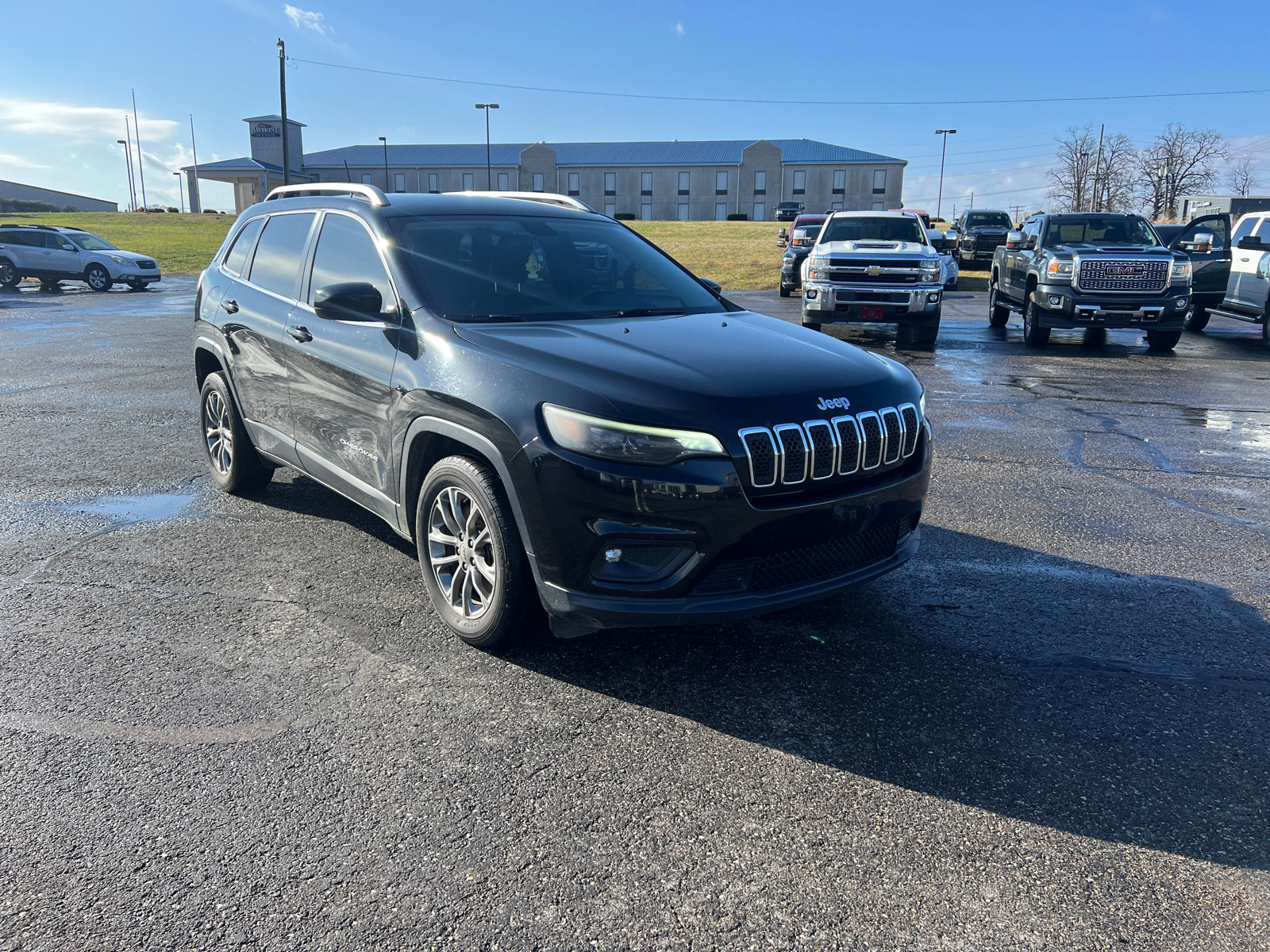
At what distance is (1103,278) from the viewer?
13.4m

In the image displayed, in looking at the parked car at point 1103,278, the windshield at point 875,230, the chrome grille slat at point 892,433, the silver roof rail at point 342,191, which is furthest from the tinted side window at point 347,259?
the windshield at point 875,230

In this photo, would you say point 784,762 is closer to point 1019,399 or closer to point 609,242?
point 609,242

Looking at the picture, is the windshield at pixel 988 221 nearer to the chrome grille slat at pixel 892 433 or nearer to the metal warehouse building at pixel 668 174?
the chrome grille slat at pixel 892 433

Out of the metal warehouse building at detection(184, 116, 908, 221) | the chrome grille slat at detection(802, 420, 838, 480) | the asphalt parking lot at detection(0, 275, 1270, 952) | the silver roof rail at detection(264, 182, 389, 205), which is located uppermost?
the metal warehouse building at detection(184, 116, 908, 221)

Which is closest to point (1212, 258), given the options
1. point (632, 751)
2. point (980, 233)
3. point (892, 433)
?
point (892, 433)

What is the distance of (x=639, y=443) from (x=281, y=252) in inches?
119

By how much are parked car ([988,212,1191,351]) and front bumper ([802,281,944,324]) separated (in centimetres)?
159

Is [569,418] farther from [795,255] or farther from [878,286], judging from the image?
[795,255]

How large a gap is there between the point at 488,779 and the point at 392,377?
5.93 feet

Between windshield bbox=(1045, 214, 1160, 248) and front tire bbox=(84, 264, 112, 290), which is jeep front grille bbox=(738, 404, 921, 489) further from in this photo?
front tire bbox=(84, 264, 112, 290)

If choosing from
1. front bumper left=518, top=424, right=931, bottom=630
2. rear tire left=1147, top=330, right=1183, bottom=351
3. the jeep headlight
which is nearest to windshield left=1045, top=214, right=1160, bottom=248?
rear tire left=1147, top=330, right=1183, bottom=351

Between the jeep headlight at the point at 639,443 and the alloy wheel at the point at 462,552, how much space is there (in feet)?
1.98

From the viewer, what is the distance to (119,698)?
11.3 ft

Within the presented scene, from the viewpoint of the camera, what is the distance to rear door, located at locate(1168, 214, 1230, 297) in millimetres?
14930
